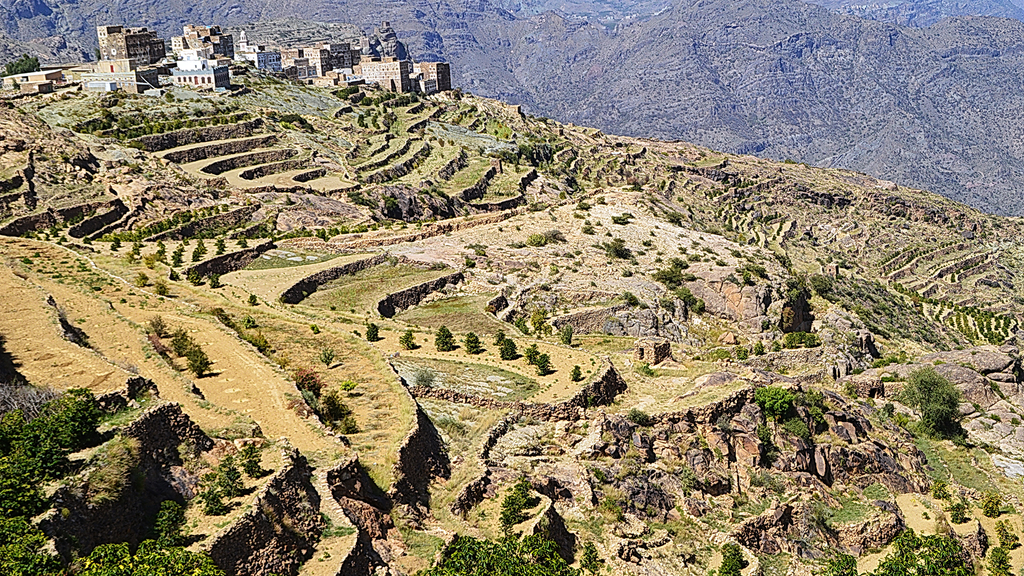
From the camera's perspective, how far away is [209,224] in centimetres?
6725

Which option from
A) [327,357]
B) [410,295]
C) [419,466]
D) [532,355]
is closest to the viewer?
[419,466]

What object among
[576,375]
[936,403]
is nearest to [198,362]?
[576,375]

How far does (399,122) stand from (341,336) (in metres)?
91.2

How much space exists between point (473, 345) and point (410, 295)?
52.3 ft

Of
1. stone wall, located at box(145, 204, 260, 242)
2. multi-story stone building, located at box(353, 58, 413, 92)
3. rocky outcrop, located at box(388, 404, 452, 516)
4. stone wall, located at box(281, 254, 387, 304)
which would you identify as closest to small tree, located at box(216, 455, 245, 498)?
rocky outcrop, located at box(388, 404, 452, 516)

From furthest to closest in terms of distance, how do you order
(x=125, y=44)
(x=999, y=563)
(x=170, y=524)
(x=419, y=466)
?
(x=125, y=44), (x=999, y=563), (x=419, y=466), (x=170, y=524)

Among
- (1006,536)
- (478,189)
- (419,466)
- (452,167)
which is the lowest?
(1006,536)

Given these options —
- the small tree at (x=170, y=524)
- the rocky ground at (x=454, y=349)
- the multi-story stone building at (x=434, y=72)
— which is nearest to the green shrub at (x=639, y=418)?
the rocky ground at (x=454, y=349)

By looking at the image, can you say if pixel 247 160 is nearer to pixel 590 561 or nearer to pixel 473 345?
pixel 473 345

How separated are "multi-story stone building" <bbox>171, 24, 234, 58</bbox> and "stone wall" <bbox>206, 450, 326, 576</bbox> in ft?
438

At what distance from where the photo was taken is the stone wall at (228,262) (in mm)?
51469

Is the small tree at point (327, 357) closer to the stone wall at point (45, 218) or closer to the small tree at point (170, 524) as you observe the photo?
the small tree at point (170, 524)

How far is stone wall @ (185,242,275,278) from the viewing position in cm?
5147

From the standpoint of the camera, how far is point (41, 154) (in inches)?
2643
